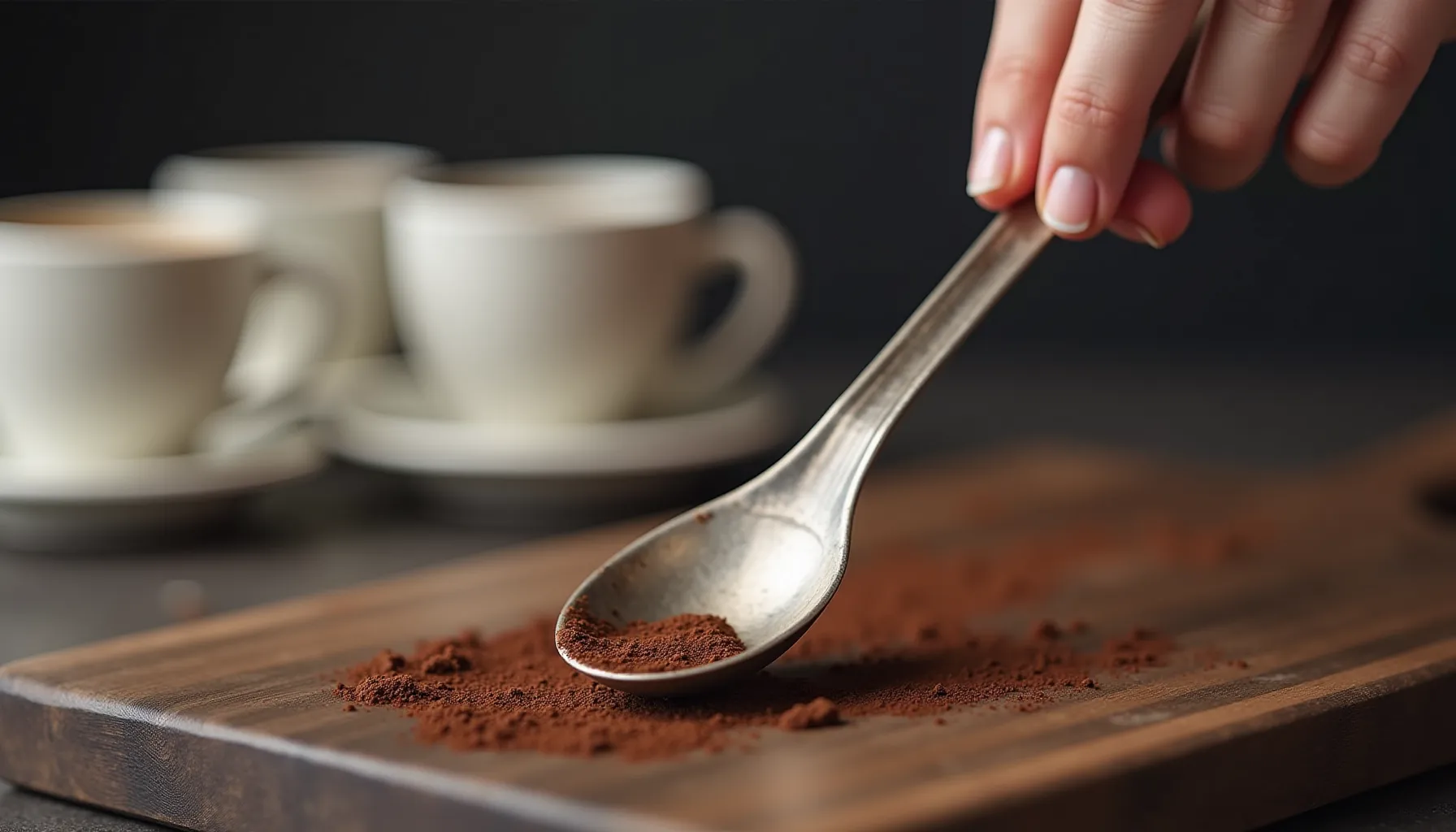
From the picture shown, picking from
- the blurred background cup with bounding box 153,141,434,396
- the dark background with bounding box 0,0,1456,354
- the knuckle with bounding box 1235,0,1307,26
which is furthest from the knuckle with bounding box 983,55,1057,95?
the dark background with bounding box 0,0,1456,354

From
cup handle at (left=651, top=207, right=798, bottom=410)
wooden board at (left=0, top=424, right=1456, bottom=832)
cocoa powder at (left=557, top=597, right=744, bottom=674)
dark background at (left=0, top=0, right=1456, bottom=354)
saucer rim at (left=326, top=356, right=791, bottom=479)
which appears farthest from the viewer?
dark background at (left=0, top=0, right=1456, bottom=354)

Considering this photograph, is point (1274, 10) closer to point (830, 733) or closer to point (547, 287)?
point (830, 733)

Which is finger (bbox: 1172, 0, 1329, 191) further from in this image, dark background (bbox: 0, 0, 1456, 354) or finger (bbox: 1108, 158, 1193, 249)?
dark background (bbox: 0, 0, 1456, 354)

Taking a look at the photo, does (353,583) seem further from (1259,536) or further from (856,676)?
(1259,536)

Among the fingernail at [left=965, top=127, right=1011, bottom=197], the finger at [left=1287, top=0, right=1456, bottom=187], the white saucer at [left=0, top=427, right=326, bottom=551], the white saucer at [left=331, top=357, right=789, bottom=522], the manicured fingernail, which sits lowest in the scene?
the white saucer at [left=0, top=427, right=326, bottom=551]

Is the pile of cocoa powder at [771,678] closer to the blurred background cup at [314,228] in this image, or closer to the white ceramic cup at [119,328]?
the white ceramic cup at [119,328]
